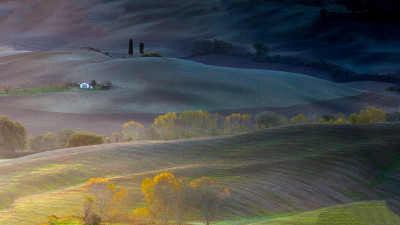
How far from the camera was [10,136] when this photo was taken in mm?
54500

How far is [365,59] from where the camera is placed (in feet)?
472

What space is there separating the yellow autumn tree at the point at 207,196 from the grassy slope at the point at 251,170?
85cm

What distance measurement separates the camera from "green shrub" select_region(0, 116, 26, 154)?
5419 centimetres

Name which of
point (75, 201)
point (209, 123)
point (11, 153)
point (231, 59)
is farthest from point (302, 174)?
point (231, 59)

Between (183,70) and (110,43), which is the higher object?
(110,43)

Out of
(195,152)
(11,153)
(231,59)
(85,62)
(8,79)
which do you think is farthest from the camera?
(231,59)

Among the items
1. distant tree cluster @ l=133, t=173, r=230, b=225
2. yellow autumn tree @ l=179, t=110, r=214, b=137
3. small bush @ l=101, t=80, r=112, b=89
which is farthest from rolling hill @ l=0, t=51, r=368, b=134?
distant tree cluster @ l=133, t=173, r=230, b=225

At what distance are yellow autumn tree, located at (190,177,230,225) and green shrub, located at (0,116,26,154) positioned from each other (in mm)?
36009

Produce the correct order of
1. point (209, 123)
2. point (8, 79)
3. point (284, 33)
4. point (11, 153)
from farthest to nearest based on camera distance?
A: 1. point (284, 33)
2. point (8, 79)
3. point (209, 123)
4. point (11, 153)

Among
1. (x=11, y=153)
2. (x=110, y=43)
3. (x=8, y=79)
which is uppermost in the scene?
(x=110, y=43)

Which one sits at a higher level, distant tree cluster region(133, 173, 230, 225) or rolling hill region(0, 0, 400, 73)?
rolling hill region(0, 0, 400, 73)

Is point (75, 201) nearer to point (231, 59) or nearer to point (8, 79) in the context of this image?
point (8, 79)

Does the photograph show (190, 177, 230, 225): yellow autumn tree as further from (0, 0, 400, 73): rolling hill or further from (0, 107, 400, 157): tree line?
(0, 0, 400, 73): rolling hill

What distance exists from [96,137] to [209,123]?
11.9 meters
